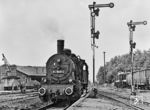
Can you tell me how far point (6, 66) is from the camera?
8219 centimetres

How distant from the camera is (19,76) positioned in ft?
243

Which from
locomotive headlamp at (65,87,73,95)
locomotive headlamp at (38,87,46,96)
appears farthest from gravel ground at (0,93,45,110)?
locomotive headlamp at (65,87,73,95)

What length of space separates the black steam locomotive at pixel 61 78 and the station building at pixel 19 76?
3824 cm

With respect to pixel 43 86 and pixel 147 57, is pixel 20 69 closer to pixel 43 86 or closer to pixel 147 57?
pixel 147 57

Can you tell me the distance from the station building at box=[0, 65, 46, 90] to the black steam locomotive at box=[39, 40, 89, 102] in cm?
3824

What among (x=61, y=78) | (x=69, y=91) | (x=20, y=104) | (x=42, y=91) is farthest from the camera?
(x=20, y=104)

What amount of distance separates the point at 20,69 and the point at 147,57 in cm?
4048

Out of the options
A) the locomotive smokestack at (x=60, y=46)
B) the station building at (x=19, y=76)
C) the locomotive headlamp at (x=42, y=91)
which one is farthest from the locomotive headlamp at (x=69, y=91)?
the station building at (x=19, y=76)

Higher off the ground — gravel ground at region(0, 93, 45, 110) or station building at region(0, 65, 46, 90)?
station building at region(0, 65, 46, 90)

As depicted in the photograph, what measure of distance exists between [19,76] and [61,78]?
5441 cm

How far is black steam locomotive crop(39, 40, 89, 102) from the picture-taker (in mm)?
19969

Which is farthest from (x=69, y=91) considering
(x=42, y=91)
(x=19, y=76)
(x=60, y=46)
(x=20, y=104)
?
(x=19, y=76)

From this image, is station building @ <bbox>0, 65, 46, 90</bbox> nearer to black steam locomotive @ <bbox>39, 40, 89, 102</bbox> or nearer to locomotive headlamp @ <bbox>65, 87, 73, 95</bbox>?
black steam locomotive @ <bbox>39, 40, 89, 102</bbox>

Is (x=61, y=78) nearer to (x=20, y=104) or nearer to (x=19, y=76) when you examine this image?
(x=20, y=104)
